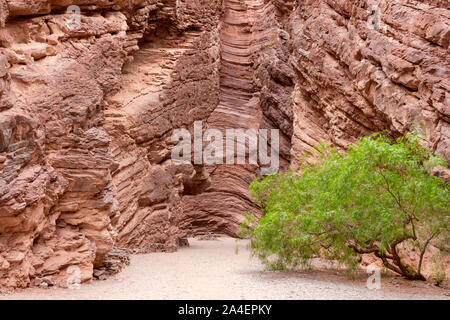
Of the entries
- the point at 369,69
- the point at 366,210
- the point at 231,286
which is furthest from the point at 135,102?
the point at 366,210

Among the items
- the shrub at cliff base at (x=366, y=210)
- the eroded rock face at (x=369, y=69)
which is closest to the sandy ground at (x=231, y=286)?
the shrub at cliff base at (x=366, y=210)

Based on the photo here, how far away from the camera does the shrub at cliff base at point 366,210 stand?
998 centimetres

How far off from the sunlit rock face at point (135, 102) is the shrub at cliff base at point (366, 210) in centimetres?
102

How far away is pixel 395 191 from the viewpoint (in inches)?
402

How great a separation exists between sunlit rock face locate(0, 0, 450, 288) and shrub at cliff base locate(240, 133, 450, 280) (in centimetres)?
102

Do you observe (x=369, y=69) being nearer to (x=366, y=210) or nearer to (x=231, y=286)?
(x=366, y=210)

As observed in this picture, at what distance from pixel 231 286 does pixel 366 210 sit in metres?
3.04

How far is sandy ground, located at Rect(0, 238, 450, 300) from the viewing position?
8930 millimetres

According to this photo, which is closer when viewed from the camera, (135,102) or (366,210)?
(366,210)

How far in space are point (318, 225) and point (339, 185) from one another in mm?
984

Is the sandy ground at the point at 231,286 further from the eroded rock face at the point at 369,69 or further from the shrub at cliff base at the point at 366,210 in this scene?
the eroded rock face at the point at 369,69

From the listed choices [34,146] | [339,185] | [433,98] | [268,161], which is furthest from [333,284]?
[268,161]

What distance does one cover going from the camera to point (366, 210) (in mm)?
→ 10406

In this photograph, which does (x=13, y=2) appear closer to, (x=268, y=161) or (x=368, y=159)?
(x=368, y=159)
